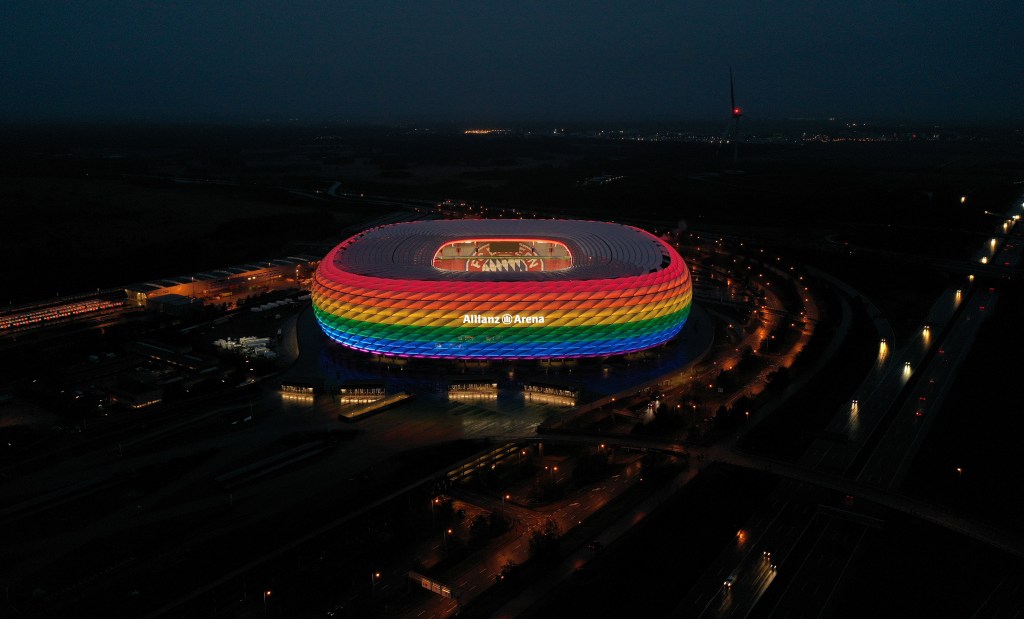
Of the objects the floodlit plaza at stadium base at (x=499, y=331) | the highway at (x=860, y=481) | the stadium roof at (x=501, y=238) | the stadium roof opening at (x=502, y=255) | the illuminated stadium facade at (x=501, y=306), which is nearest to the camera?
the highway at (x=860, y=481)

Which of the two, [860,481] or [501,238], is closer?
[860,481]

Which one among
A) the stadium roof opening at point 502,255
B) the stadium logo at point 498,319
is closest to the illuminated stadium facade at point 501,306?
the stadium logo at point 498,319

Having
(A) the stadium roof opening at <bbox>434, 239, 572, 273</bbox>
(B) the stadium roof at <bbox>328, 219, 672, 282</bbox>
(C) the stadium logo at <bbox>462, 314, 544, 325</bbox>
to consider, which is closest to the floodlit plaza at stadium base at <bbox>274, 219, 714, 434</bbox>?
(C) the stadium logo at <bbox>462, 314, 544, 325</bbox>

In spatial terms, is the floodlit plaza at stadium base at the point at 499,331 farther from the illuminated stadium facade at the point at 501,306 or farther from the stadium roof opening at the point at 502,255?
the stadium roof opening at the point at 502,255

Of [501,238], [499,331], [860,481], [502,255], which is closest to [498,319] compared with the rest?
[499,331]

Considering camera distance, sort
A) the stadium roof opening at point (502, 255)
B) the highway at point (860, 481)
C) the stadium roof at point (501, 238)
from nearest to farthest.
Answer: the highway at point (860, 481) < the stadium roof at point (501, 238) < the stadium roof opening at point (502, 255)

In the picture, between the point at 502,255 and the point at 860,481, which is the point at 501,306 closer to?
the point at 502,255

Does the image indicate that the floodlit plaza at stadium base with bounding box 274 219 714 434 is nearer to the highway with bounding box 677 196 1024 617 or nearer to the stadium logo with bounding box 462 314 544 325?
the stadium logo with bounding box 462 314 544 325
